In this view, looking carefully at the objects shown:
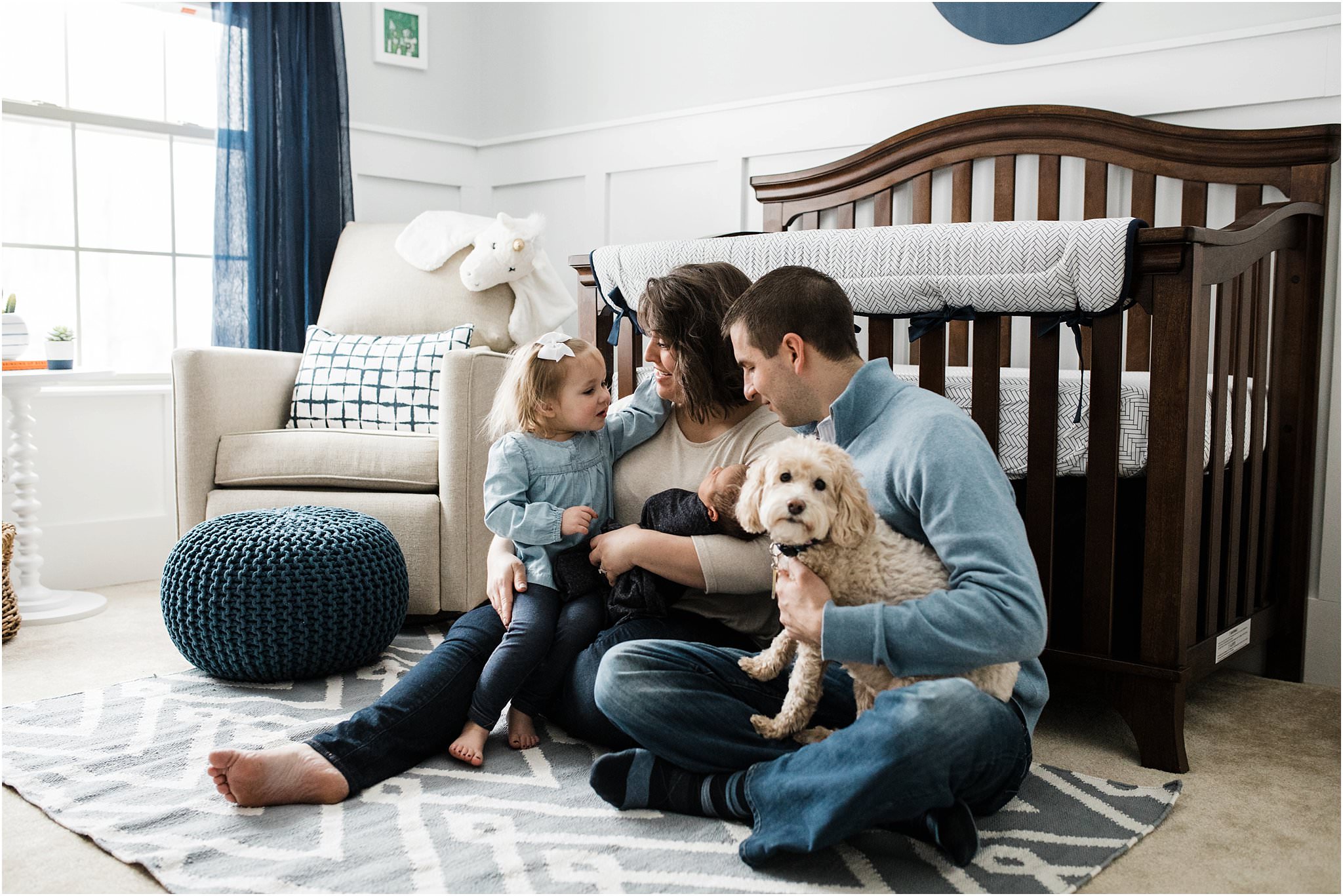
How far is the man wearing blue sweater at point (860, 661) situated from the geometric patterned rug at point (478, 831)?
5 centimetres

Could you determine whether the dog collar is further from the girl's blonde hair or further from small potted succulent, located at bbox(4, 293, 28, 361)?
small potted succulent, located at bbox(4, 293, 28, 361)

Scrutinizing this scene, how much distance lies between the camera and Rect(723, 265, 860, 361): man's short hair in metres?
1.40

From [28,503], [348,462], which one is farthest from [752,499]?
[28,503]

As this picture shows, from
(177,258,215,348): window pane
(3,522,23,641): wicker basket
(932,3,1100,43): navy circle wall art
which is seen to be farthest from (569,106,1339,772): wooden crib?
(177,258,215,348): window pane

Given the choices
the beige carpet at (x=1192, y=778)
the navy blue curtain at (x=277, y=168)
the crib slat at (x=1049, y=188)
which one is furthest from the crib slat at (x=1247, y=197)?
the navy blue curtain at (x=277, y=168)

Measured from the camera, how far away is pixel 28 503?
2.67 metres

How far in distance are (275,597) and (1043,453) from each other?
1373 mm

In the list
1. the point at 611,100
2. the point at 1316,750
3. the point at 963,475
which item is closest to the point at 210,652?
the point at 963,475

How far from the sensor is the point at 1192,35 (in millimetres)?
2395

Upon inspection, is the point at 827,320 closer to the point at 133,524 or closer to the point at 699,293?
the point at 699,293

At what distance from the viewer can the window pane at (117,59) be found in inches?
123

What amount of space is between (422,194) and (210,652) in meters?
2.32

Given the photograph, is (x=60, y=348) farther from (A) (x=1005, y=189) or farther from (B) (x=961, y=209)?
(A) (x=1005, y=189)

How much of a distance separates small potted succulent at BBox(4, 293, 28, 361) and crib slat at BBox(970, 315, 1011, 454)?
2.34 m
